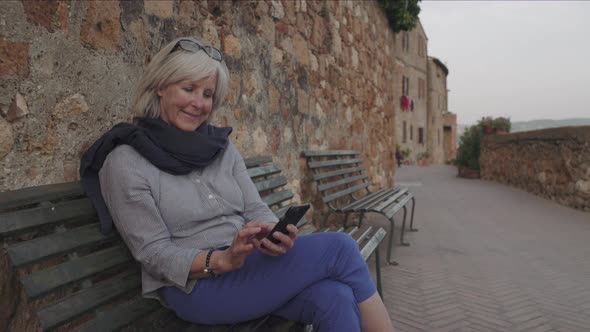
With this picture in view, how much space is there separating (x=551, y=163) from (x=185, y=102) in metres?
7.97

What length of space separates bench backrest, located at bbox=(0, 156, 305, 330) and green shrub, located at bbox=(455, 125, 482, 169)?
14.2m

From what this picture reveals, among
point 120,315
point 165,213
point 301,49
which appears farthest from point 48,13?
point 301,49

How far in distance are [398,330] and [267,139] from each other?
5.37ft

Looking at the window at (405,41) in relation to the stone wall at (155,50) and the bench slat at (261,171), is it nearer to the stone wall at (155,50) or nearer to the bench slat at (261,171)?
the stone wall at (155,50)

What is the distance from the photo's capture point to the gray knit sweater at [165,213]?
1.55 meters

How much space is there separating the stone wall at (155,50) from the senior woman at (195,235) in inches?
8.4

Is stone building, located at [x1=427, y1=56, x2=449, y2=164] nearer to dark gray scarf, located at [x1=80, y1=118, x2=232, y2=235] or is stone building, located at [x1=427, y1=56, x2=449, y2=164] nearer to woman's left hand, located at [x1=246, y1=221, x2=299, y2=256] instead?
dark gray scarf, located at [x1=80, y1=118, x2=232, y2=235]

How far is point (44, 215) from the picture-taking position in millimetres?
1454

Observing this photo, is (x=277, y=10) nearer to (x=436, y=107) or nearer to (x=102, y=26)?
(x=102, y=26)

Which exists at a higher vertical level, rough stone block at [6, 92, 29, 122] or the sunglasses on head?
the sunglasses on head

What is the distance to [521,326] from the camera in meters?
2.54

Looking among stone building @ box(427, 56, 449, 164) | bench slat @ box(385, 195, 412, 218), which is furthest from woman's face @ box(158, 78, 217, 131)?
stone building @ box(427, 56, 449, 164)

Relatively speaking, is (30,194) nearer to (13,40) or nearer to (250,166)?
(13,40)

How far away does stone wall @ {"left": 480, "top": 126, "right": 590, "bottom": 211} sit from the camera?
7082mm
